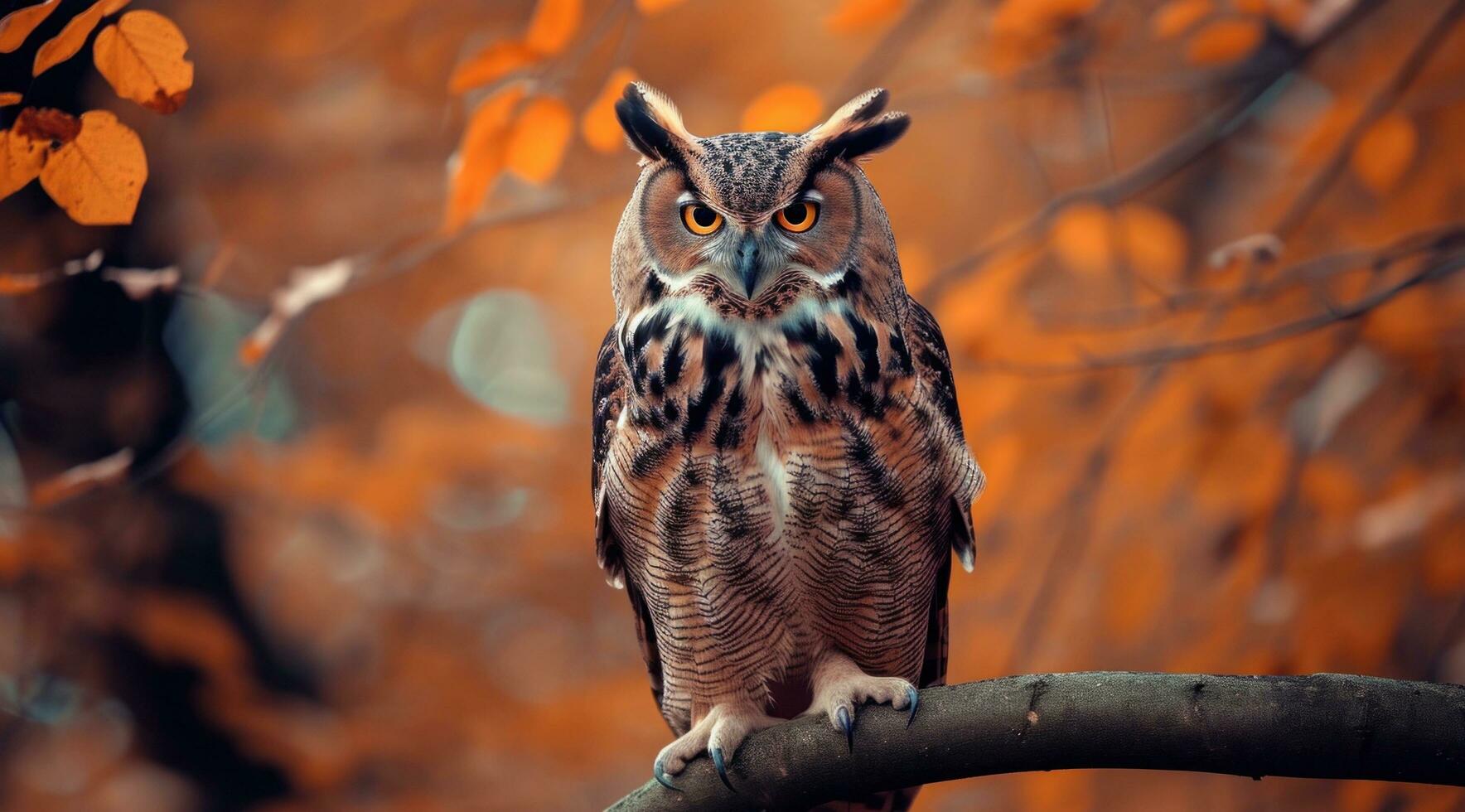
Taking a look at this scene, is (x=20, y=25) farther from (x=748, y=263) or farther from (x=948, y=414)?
(x=948, y=414)

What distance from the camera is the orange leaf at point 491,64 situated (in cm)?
191

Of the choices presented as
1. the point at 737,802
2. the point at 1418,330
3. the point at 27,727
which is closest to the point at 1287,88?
the point at 1418,330

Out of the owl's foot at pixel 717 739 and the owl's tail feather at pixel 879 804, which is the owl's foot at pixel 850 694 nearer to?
the owl's foot at pixel 717 739

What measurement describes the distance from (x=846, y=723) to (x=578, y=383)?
2497 millimetres

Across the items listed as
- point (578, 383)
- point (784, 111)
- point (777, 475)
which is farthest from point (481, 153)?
point (578, 383)

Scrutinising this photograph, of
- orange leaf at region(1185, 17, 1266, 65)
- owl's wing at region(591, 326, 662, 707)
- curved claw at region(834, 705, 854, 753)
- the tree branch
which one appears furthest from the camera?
orange leaf at region(1185, 17, 1266, 65)

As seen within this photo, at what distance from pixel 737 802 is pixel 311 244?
2828mm

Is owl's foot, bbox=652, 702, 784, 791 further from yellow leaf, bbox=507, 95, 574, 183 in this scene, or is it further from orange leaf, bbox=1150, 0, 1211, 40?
orange leaf, bbox=1150, 0, 1211, 40

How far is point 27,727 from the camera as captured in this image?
123 inches

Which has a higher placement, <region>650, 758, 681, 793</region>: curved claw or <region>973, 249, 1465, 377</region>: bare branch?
<region>973, 249, 1465, 377</region>: bare branch

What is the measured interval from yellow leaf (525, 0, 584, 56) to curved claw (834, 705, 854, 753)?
126cm

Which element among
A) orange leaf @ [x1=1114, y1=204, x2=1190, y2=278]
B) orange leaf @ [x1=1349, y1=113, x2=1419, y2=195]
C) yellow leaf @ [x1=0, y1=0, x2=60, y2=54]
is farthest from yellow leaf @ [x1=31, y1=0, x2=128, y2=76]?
orange leaf @ [x1=1349, y1=113, x2=1419, y2=195]

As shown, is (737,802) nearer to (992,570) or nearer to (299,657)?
(992,570)

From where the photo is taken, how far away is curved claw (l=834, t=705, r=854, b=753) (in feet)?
4.73
